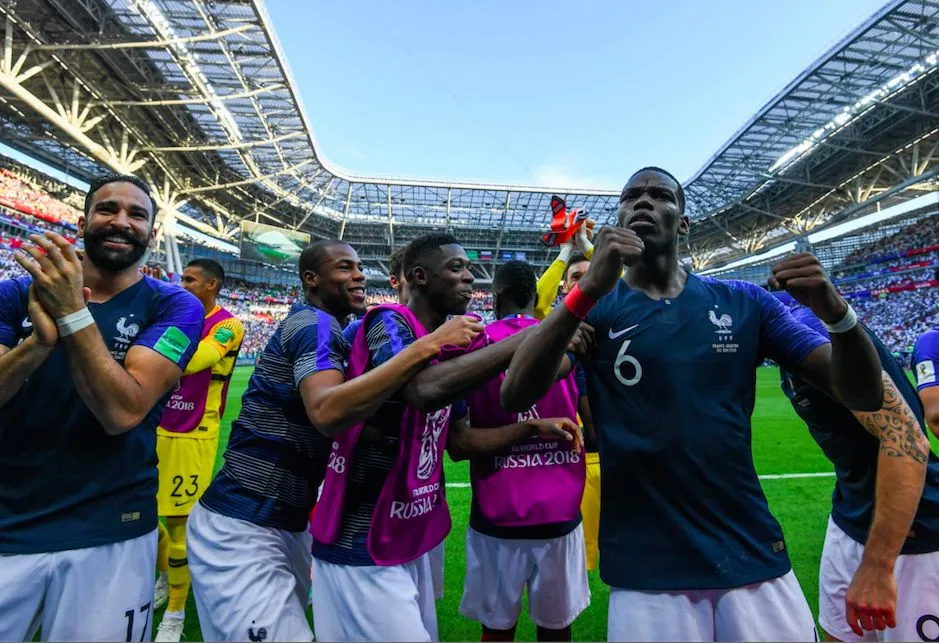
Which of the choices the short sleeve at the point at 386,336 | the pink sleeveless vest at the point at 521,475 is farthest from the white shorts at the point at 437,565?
the short sleeve at the point at 386,336

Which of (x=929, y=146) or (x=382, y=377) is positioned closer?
(x=382, y=377)

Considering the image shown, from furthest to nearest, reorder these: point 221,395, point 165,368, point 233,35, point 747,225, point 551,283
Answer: point 747,225 → point 233,35 → point 221,395 → point 551,283 → point 165,368

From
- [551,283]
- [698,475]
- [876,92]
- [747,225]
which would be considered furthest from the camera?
[747,225]

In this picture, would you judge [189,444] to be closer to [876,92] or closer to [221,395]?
[221,395]

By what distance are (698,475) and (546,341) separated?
72cm

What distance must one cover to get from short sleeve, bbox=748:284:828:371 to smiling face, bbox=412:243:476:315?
1203 millimetres

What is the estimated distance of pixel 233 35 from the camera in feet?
69.8

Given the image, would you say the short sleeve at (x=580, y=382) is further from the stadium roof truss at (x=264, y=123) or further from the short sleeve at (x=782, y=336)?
the stadium roof truss at (x=264, y=123)

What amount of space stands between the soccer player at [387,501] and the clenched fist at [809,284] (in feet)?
2.83

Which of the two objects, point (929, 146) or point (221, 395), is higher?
point (929, 146)

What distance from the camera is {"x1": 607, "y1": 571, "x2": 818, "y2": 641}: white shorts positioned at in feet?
5.36

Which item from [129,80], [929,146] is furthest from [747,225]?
[129,80]

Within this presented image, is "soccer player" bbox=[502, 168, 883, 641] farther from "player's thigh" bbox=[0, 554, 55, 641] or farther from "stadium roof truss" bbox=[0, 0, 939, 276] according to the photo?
"stadium roof truss" bbox=[0, 0, 939, 276]

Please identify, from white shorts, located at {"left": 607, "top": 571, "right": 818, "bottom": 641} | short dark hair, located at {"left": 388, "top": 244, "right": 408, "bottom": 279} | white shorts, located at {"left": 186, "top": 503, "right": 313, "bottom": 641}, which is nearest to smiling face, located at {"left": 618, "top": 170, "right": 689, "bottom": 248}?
white shorts, located at {"left": 607, "top": 571, "right": 818, "bottom": 641}
